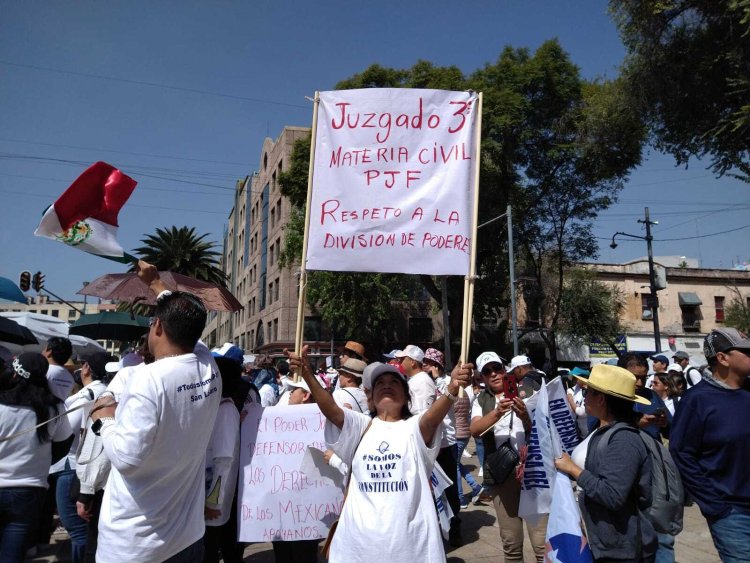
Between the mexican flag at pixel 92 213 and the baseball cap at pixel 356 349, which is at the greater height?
the mexican flag at pixel 92 213

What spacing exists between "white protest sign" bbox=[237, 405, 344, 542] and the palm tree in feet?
115

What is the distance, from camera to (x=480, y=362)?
4.88 m

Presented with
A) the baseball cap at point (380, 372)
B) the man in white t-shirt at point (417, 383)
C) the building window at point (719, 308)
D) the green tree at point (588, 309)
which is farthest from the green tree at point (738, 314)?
the baseball cap at point (380, 372)

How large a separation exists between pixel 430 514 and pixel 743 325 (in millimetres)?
42660

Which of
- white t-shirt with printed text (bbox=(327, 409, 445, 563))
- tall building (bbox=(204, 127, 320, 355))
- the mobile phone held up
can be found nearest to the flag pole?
white t-shirt with printed text (bbox=(327, 409, 445, 563))

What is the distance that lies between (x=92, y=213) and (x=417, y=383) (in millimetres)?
3926

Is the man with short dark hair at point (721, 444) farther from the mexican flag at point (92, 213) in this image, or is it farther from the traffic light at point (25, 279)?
the traffic light at point (25, 279)

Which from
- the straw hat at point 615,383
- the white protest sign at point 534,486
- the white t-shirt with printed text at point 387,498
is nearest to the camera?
the white t-shirt with printed text at point 387,498

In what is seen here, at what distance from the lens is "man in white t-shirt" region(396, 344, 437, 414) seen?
6.29 m

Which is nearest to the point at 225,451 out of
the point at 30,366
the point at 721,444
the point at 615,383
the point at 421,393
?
the point at 30,366

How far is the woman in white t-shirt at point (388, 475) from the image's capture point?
9.41 ft

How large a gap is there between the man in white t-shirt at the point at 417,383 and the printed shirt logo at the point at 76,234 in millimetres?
3518

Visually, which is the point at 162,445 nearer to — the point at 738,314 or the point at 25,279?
the point at 25,279

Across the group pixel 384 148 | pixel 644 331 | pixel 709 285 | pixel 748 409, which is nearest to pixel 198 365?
pixel 384 148
